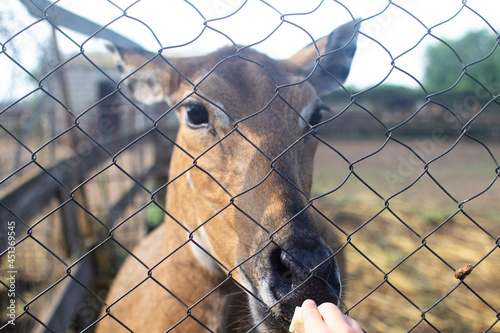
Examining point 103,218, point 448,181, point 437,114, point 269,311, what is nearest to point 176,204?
point 269,311

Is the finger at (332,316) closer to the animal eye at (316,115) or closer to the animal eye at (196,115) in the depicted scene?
the animal eye at (196,115)

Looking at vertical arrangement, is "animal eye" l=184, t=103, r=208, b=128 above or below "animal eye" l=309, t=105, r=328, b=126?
above

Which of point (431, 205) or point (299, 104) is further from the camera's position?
point (431, 205)

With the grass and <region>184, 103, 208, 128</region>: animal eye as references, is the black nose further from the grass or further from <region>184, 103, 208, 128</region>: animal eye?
<region>184, 103, 208, 128</region>: animal eye

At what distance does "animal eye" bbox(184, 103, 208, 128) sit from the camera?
2648 millimetres

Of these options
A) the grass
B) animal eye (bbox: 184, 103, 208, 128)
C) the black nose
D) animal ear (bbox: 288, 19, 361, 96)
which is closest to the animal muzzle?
the black nose

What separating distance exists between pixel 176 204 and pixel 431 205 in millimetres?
7613

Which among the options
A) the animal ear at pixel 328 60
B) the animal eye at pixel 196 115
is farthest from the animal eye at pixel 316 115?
the animal eye at pixel 196 115

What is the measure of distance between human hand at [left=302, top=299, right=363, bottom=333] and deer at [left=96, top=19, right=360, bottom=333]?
0.70 ft

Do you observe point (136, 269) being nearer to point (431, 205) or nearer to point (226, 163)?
point (226, 163)

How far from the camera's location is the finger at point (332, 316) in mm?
1462

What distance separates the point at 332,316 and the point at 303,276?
0.28m

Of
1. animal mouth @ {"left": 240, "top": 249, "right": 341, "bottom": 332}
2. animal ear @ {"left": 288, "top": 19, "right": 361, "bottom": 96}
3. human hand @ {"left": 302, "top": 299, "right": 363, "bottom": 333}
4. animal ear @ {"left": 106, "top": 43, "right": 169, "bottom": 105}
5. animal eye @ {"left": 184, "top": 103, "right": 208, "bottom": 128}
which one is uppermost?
animal ear @ {"left": 106, "top": 43, "right": 169, "bottom": 105}

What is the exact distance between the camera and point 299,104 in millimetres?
2703
